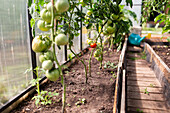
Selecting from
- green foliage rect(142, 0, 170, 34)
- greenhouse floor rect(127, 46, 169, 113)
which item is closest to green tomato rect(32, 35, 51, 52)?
greenhouse floor rect(127, 46, 169, 113)

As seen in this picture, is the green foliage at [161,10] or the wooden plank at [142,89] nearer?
the wooden plank at [142,89]

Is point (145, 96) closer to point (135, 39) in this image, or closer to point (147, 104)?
point (147, 104)

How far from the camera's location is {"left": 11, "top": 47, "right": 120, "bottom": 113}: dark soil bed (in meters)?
1.31

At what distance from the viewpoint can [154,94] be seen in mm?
1923

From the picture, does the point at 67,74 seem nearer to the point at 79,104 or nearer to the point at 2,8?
the point at 79,104

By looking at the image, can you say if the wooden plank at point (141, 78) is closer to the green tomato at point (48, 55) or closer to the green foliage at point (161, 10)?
the green foliage at point (161, 10)

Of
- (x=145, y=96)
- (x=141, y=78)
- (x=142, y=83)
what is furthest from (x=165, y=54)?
(x=145, y=96)

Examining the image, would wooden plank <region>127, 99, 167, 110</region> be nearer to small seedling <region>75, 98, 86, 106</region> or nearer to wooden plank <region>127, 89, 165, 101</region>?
wooden plank <region>127, 89, 165, 101</region>

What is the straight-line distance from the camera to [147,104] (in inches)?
67.9

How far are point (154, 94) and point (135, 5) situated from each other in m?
3.55

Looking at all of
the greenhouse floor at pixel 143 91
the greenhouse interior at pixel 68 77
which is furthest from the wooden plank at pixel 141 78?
the greenhouse interior at pixel 68 77

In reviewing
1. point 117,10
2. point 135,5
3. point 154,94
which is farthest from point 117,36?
point 135,5

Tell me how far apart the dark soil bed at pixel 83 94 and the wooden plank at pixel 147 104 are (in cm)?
31

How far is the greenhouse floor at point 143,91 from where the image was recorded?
166 centimetres
